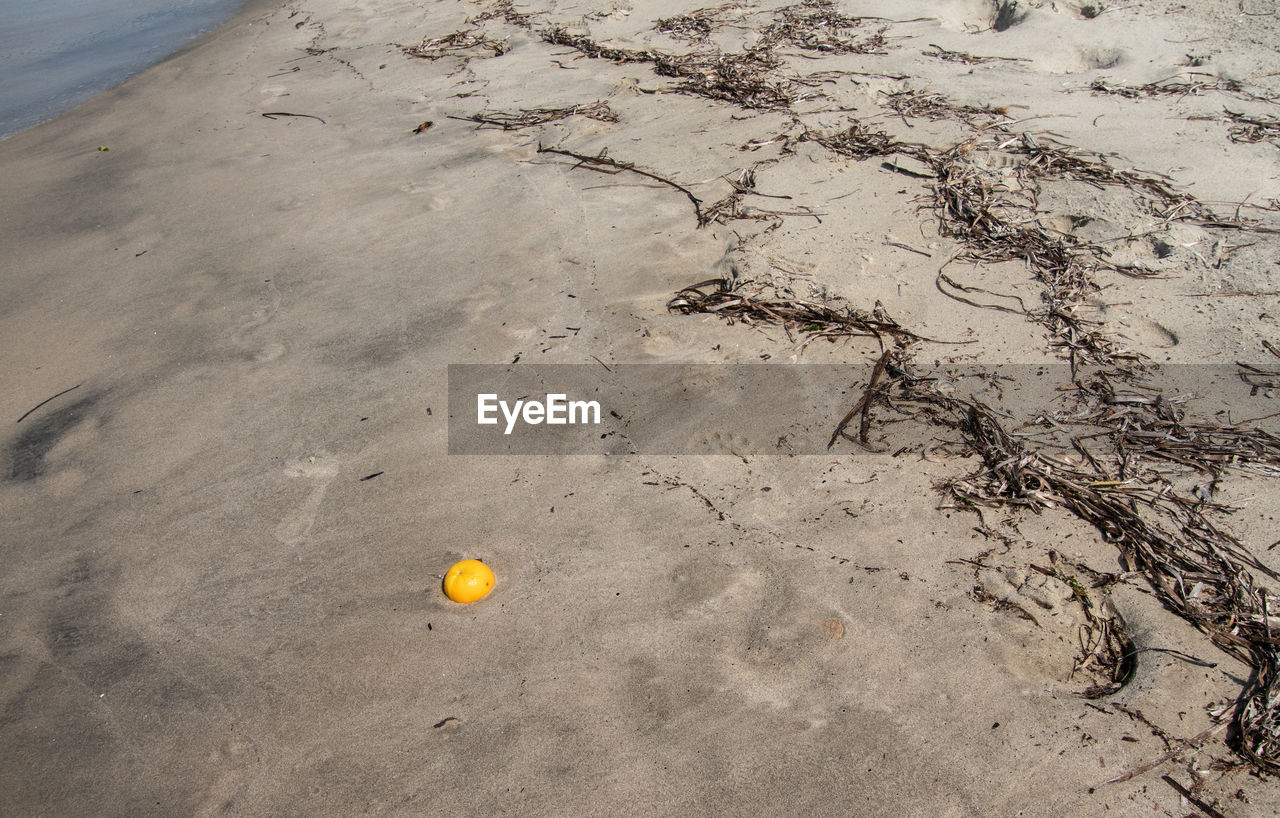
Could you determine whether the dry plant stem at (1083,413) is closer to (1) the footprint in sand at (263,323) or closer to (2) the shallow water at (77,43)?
(1) the footprint in sand at (263,323)

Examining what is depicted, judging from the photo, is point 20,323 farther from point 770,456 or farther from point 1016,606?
point 1016,606

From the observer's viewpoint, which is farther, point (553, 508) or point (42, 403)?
point (42, 403)

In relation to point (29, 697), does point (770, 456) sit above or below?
above

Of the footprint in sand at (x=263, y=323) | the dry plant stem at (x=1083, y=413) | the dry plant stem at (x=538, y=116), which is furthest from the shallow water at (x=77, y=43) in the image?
the dry plant stem at (x=1083, y=413)

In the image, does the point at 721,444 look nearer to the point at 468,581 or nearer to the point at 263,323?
the point at 468,581

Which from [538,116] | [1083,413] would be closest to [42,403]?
[538,116]

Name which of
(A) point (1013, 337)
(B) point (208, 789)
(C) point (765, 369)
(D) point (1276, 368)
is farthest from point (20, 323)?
(D) point (1276, 368)
